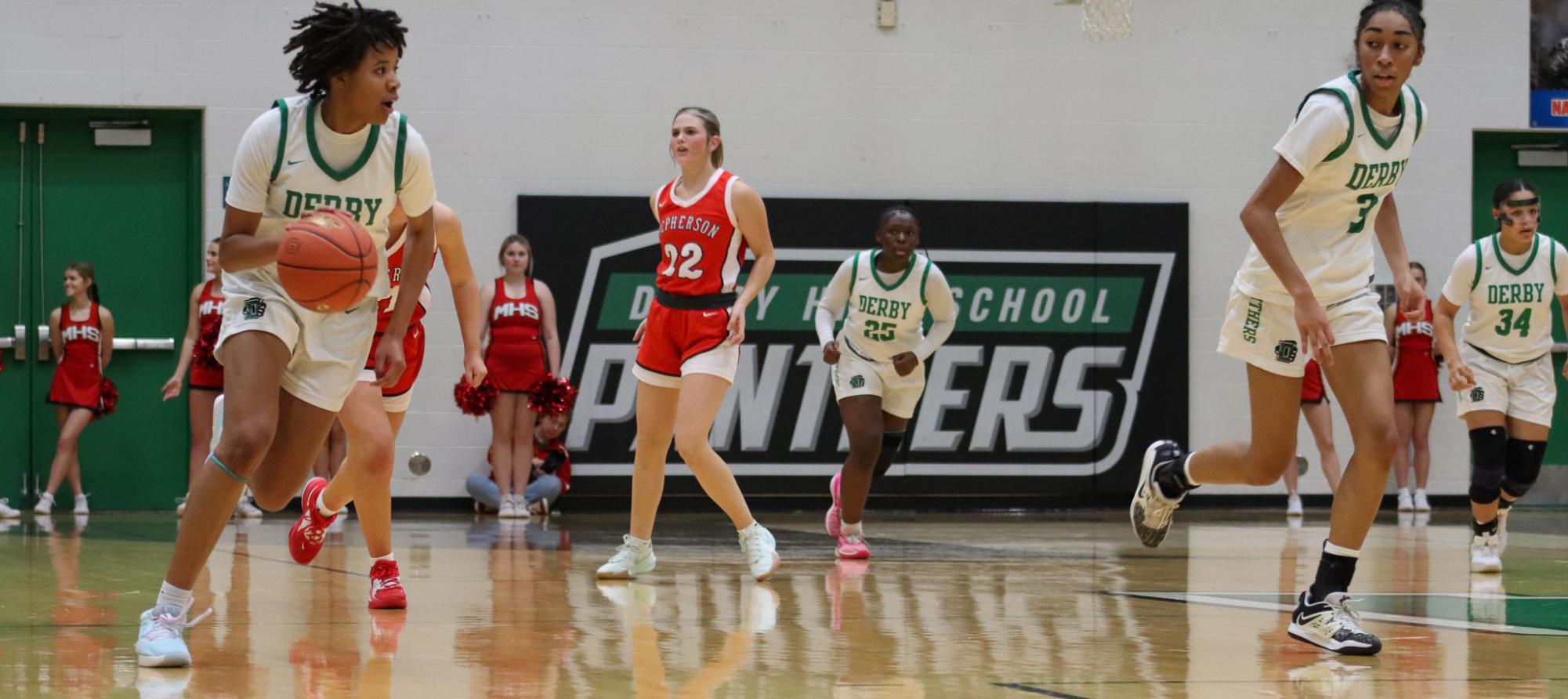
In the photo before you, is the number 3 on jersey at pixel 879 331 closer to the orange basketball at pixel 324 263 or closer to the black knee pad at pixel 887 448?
the black knee pad at pixel 887 448

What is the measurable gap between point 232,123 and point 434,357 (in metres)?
2.38

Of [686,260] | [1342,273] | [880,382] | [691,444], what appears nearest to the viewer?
[1342,273]

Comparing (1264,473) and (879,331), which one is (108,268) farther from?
(1264,473)

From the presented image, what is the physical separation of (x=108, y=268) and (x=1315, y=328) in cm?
1078

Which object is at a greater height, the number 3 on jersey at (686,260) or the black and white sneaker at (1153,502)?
the number 3 on jersey at (686,260)

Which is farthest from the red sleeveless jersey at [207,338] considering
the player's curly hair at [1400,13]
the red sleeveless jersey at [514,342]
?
the player's curly hair at [1400,13]

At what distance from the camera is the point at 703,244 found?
723 cm

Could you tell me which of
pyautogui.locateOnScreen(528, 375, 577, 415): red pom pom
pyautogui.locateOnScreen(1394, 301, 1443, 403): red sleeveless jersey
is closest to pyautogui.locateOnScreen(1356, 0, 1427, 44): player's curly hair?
pyautogui.locateOnScreen(528, 375, 577, 415): red pom pom

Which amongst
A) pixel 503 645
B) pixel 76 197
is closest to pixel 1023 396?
pixel 76 197

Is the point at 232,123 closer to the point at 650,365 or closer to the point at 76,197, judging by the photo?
the point at 76,197

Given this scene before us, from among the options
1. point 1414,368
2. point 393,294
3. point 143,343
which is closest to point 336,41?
point 393,294

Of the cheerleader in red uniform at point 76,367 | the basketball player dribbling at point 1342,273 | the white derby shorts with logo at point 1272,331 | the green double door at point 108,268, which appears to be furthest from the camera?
the green double door at point 108,268

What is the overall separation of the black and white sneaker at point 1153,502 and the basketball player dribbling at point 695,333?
60.3 inches

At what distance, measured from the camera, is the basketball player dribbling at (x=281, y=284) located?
14.8 ft
